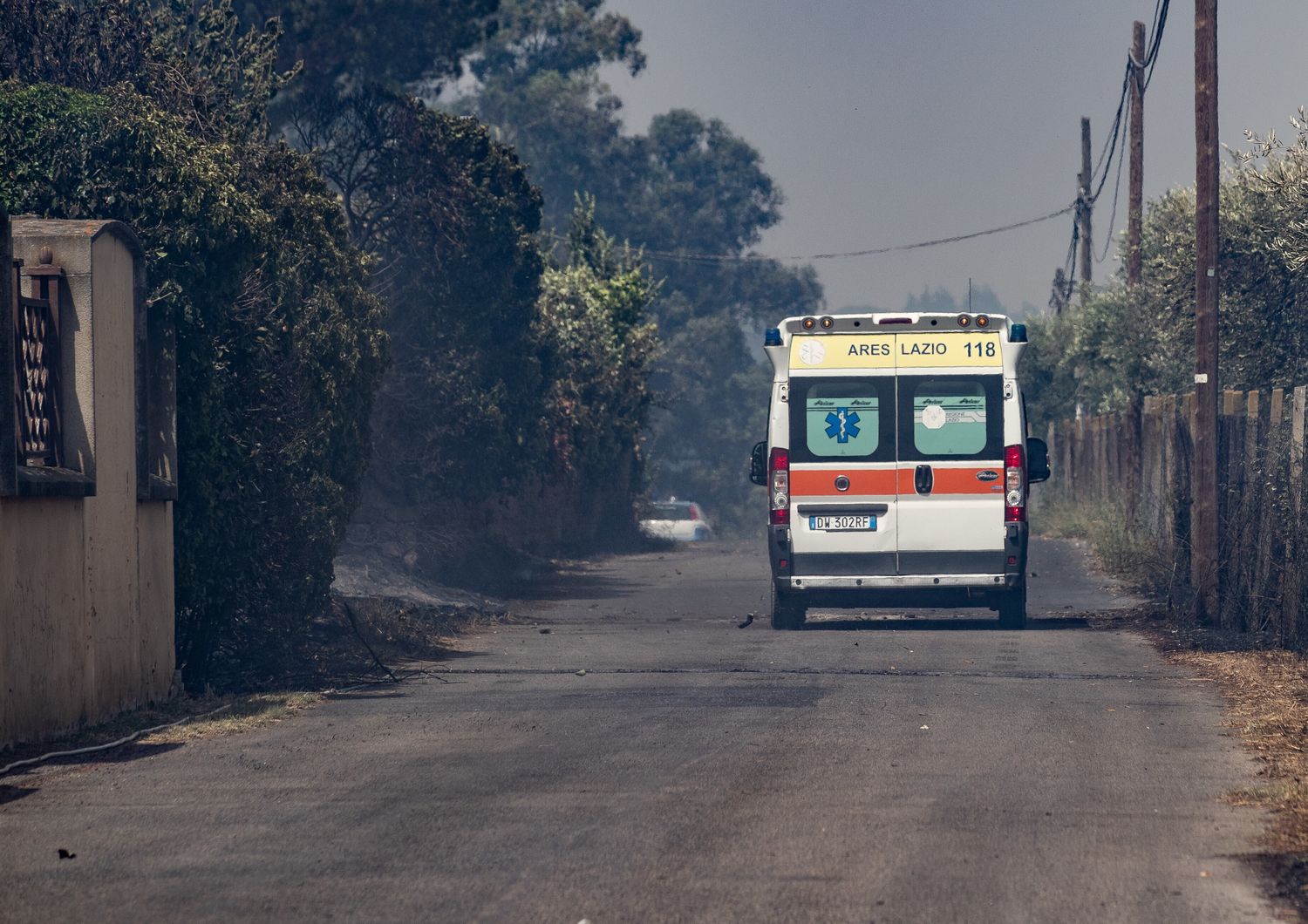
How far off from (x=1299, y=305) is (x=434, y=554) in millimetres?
12816

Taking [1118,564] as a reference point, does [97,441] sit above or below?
above

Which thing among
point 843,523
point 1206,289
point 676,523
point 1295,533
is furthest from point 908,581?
point 676,523

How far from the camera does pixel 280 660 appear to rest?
46.6ft

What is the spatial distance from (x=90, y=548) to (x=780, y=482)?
25.4ft

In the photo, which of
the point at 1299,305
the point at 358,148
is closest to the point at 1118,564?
the point at 1299,305

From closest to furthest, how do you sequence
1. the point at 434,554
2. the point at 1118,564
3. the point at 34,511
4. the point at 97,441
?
the point at 34,511, the point at 97,441, the point at 1118,564, the point at 434,554

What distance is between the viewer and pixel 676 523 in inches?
1815

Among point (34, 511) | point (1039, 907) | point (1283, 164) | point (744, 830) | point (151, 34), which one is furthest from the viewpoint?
point (1283, 164)

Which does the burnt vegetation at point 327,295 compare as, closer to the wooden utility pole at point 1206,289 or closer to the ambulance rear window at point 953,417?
the ambulance rear window at point 953,417

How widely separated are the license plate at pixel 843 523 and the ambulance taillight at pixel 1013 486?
1.28 m

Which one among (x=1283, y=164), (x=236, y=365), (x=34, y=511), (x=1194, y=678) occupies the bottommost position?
(x=1194, y=678)

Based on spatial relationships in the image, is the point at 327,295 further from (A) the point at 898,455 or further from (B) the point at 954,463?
(B) the point at 954,463

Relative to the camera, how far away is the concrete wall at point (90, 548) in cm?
976

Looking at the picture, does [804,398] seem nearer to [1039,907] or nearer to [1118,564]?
[1118,564]
